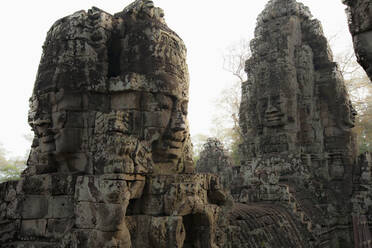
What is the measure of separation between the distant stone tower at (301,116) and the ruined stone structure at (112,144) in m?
4.95

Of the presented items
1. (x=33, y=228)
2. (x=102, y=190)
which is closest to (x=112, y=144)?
(x=102, y=190)

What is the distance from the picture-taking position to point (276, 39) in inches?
435

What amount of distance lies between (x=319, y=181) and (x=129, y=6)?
7785mm

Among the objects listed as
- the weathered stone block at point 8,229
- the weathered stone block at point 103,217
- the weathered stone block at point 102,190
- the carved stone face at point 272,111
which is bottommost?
the weathered stone block at point 8,229

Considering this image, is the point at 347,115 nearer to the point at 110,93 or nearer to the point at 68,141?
the point at 110,93

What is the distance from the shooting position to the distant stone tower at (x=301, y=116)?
397 inches

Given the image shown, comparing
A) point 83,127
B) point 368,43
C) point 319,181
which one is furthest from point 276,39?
point 368,43

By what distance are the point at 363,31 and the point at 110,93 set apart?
341cm

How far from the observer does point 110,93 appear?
5145mm

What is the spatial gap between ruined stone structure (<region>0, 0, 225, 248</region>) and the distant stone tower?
495cm

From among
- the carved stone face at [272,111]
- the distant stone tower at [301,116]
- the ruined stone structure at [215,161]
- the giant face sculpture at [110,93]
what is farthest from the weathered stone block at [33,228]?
the ruined stone structure at [215,161]

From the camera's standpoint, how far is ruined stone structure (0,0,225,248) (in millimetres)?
4297

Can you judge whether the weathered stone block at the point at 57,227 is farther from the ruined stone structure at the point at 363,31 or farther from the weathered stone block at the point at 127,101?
the ruined stone structure at the point at 363,31

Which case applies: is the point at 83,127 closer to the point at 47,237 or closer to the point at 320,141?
the point at 47,237
